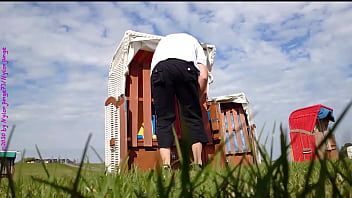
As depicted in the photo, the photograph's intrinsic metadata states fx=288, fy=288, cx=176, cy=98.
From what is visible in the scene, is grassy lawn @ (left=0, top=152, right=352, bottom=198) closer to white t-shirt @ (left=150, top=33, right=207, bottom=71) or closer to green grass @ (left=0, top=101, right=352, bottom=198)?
green grass @ (left=0, top=101, right=352, bottom=198)

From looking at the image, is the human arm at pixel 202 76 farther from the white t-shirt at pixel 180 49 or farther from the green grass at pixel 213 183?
the green grass at pixel 213 183

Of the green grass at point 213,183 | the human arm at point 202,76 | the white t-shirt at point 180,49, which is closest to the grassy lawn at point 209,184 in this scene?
the green grass at point 213,183

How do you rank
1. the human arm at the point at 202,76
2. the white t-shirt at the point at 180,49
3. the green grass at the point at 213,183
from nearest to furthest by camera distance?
1. the green grass at the point at 213,183
2. the white t-shirt at the point at 180,49
3. the human arm at the point at 202,76

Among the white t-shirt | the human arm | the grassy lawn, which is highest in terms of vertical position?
the white t-shirt

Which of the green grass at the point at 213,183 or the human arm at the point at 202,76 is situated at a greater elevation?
the human arm at the point at 202,76

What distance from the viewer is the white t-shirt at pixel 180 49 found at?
232 centimetres

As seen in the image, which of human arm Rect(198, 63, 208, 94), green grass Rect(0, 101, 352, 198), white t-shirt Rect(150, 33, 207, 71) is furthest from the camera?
human arm Rect(198, 63, 208, 94)

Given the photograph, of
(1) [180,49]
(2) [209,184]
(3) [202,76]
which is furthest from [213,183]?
(3) [202,76]

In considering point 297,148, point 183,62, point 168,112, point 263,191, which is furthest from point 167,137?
point 297,148

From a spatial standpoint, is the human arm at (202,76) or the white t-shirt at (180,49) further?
the human arm at (202,76)

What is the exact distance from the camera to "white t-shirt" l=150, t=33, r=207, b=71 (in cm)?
232

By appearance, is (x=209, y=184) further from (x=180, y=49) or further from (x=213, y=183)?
(x=180, y=49)

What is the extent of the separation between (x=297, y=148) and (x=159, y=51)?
3.66 m

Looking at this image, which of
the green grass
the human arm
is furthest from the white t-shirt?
the green grass
